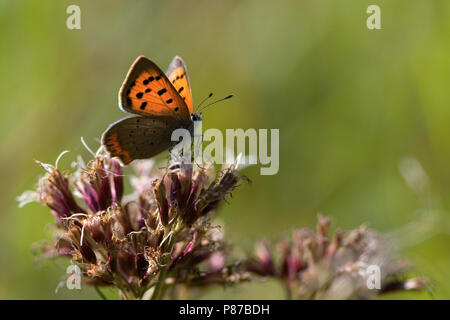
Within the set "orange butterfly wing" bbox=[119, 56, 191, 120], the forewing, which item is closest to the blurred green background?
the forewing

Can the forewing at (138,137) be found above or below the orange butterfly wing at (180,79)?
below

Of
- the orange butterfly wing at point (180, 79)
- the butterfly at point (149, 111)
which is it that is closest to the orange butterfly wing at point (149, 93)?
the butterfly at point (149, 111)

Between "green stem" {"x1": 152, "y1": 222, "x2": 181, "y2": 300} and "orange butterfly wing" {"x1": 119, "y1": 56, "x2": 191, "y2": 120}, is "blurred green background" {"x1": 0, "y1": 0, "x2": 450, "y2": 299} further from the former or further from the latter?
"orange butterfly wing" {"x1": 119, "y1": 56, "x2": 191, "y2": 120}

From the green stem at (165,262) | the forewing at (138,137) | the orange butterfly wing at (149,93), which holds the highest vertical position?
the orange butterfly wing at (149,93)

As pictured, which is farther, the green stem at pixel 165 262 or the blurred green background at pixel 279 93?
the blurred green background at pixel 279 93

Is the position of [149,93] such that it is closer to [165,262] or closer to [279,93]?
[165,262]

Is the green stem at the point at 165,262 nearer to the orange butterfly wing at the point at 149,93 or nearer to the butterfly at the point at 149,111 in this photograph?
the butterfly at the point at 149,111
